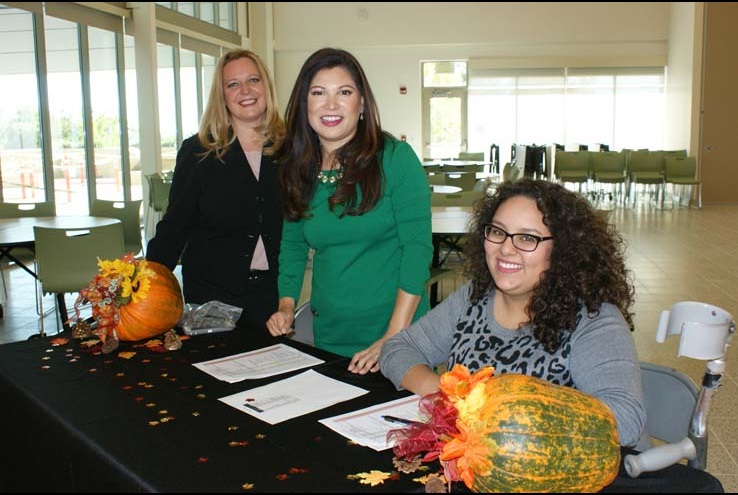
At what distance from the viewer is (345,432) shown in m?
1.54

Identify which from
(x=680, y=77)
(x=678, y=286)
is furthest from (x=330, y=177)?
(x=680, y=77)

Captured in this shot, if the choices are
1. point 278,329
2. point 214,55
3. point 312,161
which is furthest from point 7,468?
point 214,55

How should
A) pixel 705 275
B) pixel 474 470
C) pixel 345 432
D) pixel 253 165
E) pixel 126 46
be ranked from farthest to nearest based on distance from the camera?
pixel 126 46 < pixel 705 275 < pixel 253 165 < pixel 345 432 < pixel 474 470

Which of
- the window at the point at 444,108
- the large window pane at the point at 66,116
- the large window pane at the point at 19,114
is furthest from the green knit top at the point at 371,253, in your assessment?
the window at the point at 444,108

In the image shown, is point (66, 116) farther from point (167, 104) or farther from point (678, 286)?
point (678, 286)

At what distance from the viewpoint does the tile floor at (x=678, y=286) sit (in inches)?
148

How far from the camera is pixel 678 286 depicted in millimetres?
7074

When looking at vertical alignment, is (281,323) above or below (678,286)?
above

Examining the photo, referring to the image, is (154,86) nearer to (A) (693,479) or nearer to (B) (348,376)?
(B) (348,376)

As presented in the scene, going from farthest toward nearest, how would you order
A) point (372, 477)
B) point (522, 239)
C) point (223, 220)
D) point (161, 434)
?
1. point (223, 220)
2. point (522, 239)
3. point (161, 434)
4. point (372, 477)

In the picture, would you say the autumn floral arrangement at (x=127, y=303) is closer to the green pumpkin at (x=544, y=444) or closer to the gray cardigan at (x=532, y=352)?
the gray cardigan at (x=532, y=352)

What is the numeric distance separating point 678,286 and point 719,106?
8613 millimetres

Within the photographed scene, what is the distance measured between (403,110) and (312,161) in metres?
14.7

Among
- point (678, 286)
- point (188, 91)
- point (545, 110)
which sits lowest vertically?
point (678, 286)
